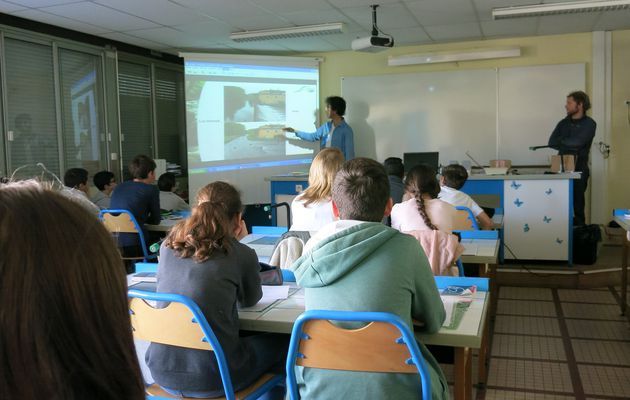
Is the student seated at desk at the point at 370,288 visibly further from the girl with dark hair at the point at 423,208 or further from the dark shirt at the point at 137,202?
the dark shirt at the point at 137,202

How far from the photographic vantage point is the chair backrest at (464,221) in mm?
3691

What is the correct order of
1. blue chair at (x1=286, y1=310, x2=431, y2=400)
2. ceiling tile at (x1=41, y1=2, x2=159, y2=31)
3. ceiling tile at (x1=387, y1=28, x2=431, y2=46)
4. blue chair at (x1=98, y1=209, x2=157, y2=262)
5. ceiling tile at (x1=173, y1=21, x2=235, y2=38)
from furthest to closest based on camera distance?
1. ceiling tile at (x1=387, y1=28, x2=431, y2=46)
2. ceiling tile at (x1=173, y1=21, x2=235, y2=38)
3. ceiling tile at (x1=41, y1=2, x2=159, y2=31)
4. blue chair at (x1=98, y1=209, x2=157, y2=262)
5. blue chair at (x1=286, y1=310, x2=431, y2=400)

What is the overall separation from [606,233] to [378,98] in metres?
3.28

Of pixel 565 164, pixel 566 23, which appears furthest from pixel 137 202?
pixel 566 23

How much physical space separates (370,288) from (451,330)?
322 millimetres

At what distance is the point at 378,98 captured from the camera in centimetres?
774

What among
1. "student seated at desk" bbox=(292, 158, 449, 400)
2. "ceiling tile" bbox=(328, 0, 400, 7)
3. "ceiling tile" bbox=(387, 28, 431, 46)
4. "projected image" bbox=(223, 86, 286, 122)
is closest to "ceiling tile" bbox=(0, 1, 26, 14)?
"projected image" bbox=(223, 86, 286, 122)

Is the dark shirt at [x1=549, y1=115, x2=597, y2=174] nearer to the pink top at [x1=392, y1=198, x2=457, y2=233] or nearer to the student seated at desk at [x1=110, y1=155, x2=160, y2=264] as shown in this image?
the pink top at [x1=392, y1=198, x2=457, y2=233]

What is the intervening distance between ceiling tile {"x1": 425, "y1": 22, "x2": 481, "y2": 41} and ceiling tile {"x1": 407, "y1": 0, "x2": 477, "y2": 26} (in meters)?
0.20

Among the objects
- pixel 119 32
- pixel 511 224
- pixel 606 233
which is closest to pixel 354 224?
pixel 511 224

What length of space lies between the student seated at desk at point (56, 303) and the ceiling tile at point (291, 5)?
4925 mm

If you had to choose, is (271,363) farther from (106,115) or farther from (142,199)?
(106,115)

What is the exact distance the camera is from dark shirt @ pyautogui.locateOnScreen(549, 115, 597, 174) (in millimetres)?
6012

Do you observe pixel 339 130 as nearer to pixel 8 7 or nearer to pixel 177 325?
pixel 8 7
